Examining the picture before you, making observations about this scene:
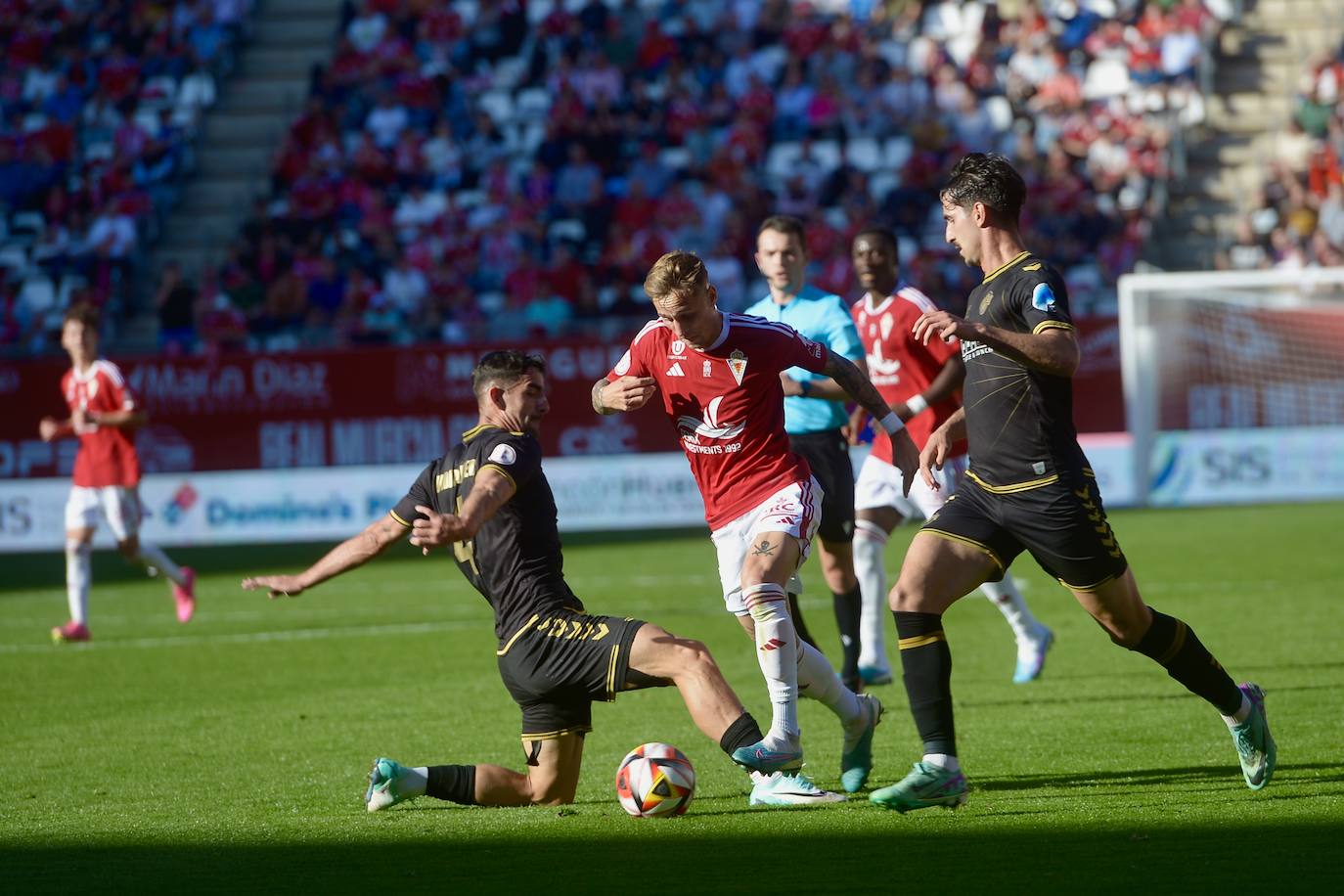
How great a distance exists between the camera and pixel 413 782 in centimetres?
657

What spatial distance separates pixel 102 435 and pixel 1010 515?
920 centimetres

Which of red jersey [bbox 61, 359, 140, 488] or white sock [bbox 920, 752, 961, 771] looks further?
red jersey [bbox 61, 359, 140, 488]

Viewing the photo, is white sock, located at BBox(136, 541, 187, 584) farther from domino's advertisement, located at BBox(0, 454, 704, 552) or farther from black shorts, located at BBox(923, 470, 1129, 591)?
black shorts, located at BBox(923, 470, 1129, 591)

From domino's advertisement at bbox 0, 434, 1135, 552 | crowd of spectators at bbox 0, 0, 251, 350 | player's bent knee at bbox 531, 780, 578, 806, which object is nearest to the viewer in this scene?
player's bent knee at bbox 531, 780, 578, 806

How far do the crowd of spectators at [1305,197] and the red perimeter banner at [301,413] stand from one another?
13.4 feet

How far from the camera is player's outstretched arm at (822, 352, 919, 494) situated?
688cm

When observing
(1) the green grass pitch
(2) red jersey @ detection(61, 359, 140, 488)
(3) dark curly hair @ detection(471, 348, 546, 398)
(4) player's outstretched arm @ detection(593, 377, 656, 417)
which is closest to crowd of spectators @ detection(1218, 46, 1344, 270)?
(1) the green grass pitch

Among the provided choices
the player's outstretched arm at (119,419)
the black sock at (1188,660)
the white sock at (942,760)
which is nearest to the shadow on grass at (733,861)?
the white sock at (942,760)

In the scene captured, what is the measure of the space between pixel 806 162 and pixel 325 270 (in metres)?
7.58

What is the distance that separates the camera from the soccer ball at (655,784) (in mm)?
6281

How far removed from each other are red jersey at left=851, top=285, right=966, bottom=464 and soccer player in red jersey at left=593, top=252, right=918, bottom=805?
278 cm

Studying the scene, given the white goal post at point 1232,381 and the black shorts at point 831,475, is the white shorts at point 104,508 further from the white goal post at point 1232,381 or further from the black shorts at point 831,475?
the white goal post at point 1232,381

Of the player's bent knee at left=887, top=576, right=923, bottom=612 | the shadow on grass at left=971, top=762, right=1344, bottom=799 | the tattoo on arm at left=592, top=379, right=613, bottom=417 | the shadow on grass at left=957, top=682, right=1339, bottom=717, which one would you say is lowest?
the shadow on grass at left=957, top=682, right=1339, bottom=717

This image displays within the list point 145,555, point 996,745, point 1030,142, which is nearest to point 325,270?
point 1030,142
